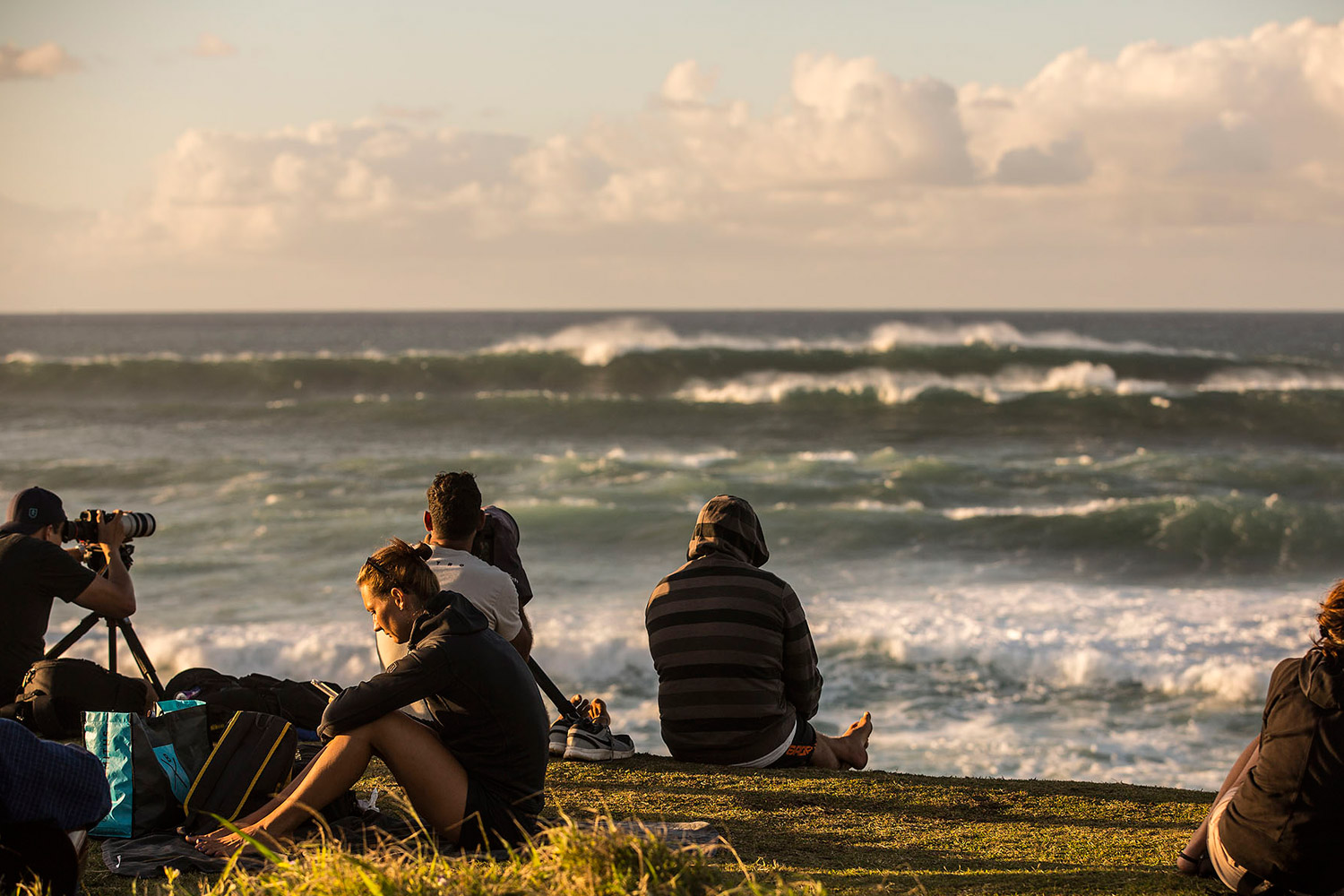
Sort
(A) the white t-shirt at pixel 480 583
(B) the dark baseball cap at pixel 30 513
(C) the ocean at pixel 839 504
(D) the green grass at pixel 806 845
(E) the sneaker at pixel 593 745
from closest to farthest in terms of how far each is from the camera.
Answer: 1. (D) the green grass at pixel 806 845
2. (A) the white t-shirt at pixel 480 583
3. (B) the dark baseball cap at pixel 30 513
4. (E) the sneaker at pixel 593 745
5. (C) the ocean at pixel 839 504

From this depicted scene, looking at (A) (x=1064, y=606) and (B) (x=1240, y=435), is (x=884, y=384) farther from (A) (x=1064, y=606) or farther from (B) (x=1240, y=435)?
(A) (x=1064, y=606)

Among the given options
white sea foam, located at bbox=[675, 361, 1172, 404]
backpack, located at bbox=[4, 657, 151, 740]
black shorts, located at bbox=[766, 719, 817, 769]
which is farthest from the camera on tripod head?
white sea foam, located at bbox=[675, 361, 1172, 404]

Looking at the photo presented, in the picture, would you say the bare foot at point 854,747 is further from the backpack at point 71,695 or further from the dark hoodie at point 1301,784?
the backpack at point 71,695

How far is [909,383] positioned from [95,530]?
27.1m

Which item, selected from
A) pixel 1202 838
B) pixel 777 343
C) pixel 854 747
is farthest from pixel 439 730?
pixel 777 343

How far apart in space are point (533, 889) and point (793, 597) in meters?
2.13

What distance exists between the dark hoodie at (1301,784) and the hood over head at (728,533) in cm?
206

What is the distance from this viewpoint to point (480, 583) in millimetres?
4355

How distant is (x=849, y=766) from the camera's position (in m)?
5.23

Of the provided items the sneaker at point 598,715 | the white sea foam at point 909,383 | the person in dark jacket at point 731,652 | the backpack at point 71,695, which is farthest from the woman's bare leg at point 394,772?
the white sea foam at point 909,383

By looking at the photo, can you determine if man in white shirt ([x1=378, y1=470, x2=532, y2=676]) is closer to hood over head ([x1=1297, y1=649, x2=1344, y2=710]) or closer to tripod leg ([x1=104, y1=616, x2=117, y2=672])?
tripod leg ([x1=104, y1=616, x2=117, y2=672])

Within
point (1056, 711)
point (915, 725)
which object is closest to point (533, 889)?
point (915, 725)

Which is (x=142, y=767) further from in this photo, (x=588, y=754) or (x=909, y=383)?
(x=909, y=383)

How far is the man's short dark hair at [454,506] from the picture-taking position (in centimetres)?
438
